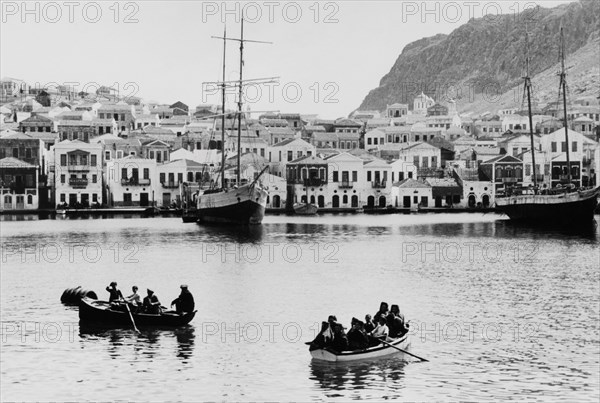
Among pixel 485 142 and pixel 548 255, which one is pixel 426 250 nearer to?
pixel 548 255

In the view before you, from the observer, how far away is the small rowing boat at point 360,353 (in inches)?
1024

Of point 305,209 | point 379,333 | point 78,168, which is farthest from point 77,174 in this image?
point 379,333

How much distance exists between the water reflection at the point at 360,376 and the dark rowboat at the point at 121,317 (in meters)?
6.08

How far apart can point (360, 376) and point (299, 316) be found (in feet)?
30.4

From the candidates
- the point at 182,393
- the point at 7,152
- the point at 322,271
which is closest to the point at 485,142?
the point at 7,152

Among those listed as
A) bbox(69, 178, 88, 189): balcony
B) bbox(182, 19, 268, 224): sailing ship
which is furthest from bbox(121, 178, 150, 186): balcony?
bbox(182, 19, 268, 224): sailing ship

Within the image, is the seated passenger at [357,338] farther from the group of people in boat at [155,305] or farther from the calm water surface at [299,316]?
the group of people in boat at [155,305]

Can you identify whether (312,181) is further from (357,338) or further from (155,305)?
(357,338)

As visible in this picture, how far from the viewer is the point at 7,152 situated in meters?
106

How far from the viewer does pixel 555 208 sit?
282ft

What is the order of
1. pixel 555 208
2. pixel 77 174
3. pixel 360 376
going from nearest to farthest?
pixel 360 376 → pixel 555 208 → pixel 77 174

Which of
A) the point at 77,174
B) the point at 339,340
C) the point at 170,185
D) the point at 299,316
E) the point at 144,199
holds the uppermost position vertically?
the point at 77,174

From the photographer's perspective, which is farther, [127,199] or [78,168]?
[127,199]

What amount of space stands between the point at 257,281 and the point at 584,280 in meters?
13.8
